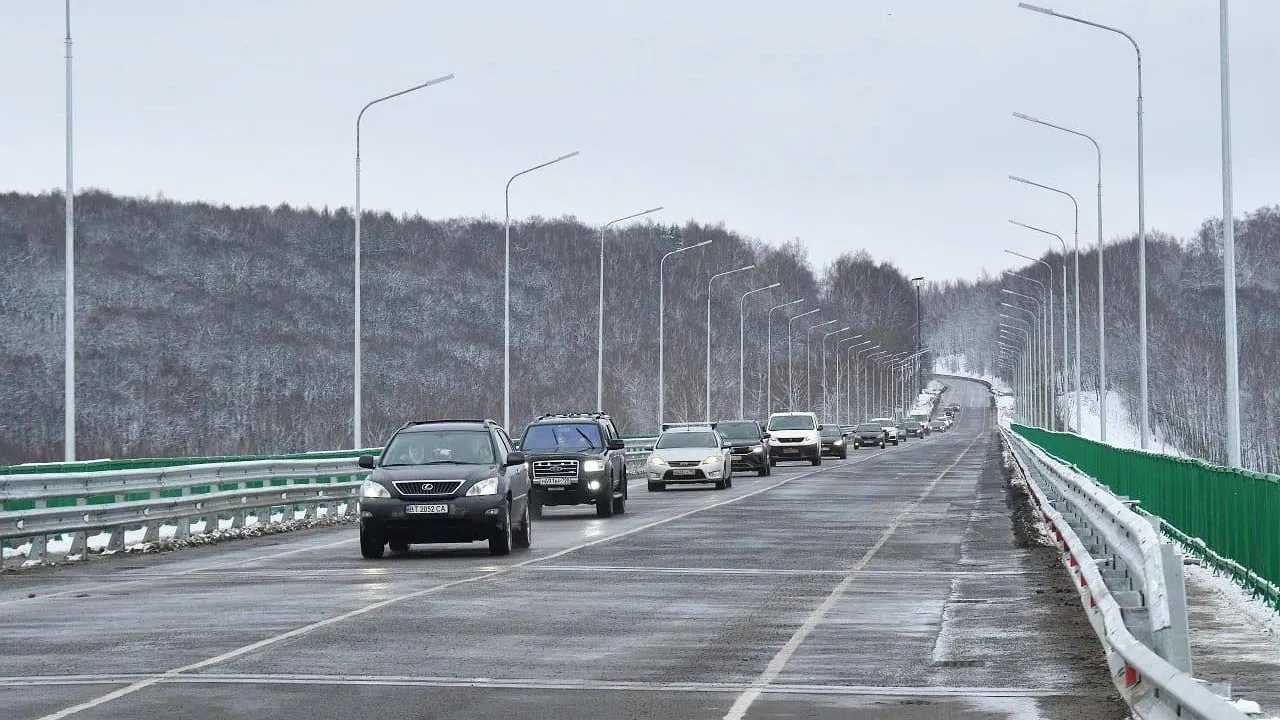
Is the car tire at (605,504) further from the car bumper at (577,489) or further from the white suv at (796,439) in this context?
the white suv at (796,439)

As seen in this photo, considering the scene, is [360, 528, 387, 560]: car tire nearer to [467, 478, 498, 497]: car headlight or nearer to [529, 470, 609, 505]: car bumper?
[467, 478, 498, 497]: car headlight

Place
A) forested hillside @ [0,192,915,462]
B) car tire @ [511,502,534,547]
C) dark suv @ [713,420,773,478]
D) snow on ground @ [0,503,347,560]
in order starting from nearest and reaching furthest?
snow on ground @ [0,503,347,560] → car tire @ [511,502,534,547] → dark suv @ [713,420,773,478] → forested hillside @ [0,192,915,462]

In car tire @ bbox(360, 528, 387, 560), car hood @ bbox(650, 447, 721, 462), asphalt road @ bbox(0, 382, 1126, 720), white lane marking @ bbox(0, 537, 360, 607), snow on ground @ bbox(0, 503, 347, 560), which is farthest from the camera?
car hood @ bbox(650, 447, 721, 462)

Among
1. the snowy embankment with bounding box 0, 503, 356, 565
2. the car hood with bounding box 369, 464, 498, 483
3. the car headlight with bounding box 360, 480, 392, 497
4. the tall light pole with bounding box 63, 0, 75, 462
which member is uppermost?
the tall light pole with bounding box 63, 0, 75, 462

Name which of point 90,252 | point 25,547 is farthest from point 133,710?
point 90,252

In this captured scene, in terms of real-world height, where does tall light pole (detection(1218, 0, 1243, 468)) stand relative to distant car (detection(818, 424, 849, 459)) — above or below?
above

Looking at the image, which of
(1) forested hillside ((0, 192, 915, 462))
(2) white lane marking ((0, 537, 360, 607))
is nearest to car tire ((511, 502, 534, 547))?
(2) white lane marking ((0, 537, 360, 607))

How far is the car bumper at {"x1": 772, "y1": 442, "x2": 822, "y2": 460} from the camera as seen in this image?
70.9 meters

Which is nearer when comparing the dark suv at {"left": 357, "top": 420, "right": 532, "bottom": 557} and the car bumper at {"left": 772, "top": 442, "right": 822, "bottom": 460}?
the dark suv at {"left": 357, "top": 420, "right": 532, "bottom": 557}

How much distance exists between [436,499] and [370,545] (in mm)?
984

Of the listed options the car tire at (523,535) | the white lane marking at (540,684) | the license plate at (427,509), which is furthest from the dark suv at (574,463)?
the white lane marking at (540,684)

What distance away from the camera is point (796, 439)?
233ft

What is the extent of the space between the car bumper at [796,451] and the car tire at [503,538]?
46563 mm

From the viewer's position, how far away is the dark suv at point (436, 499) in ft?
79.0
